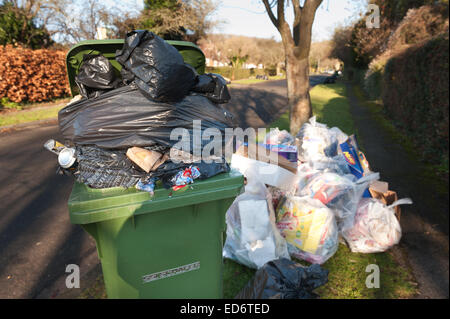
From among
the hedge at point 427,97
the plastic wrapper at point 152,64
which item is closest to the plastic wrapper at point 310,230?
the plastic wrapper at point 152,64

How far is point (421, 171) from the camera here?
15.0ft

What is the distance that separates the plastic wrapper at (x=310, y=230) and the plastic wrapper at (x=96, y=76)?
182 cm

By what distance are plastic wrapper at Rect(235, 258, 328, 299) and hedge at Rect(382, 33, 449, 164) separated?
396 centimetres

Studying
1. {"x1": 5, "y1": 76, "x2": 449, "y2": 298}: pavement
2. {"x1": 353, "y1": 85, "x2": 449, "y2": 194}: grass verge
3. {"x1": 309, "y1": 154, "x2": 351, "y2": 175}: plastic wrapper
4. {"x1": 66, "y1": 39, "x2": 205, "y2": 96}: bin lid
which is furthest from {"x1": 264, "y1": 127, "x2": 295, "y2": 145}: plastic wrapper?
{"x1": 353, "y1": 85, "x2": 449, "y2": 194}: grass verge

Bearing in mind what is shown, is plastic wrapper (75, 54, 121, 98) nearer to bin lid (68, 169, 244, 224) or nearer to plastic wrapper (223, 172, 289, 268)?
bin lid (68, 169, 244, 224)

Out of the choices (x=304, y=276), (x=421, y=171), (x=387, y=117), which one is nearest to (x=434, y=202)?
(x=421, y=171)

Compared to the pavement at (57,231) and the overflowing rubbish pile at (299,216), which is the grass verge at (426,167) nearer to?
the pavement at (57,231)

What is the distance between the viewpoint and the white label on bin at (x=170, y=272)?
1642mm

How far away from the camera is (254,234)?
2.35 m

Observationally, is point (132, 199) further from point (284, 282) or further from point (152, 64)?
point (284, 282)

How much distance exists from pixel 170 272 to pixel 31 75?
12.0 m

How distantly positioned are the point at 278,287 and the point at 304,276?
0.73 ft
